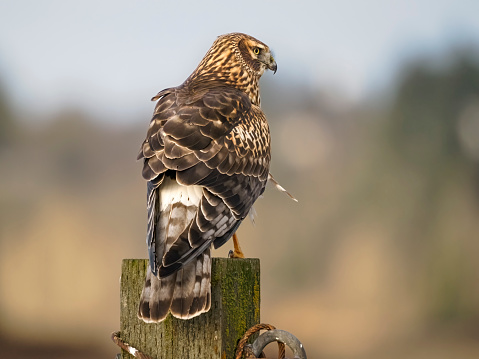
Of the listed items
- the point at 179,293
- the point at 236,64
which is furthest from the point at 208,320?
the point at 236,64

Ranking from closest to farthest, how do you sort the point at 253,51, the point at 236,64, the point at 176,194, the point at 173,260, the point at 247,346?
1. the point at 247,346
2. the point at 173,260
3. the point at 176,194
4. the point at 236,64
5. the point at 253,51

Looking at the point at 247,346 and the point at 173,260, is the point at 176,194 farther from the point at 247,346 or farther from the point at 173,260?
the point at 247,346

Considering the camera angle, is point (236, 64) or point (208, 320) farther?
point (236, 64)

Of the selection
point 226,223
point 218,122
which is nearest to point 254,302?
point 226,223

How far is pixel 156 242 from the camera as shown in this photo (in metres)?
3.09

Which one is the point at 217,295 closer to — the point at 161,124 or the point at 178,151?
the point at 178,151

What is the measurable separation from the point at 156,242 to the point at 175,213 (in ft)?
0.70

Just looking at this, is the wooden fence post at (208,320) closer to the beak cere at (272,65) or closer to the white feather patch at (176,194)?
the white feather patch at (176,194)

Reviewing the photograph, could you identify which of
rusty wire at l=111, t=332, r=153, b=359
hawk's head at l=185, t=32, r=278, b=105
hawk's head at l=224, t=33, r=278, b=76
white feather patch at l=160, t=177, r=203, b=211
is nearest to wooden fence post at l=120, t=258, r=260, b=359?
rusty wire at l=111, t=332, r=153, b=359

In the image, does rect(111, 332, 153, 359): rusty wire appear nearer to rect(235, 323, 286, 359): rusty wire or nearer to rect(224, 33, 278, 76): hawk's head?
rect(235, 323, 286, 359): rusty wire

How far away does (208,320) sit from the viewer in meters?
2.79

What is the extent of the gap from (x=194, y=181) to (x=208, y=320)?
852mm

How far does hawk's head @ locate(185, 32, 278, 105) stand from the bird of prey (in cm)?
30

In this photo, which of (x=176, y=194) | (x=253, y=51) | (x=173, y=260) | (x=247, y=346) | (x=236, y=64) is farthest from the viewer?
(x=253, y=51)
